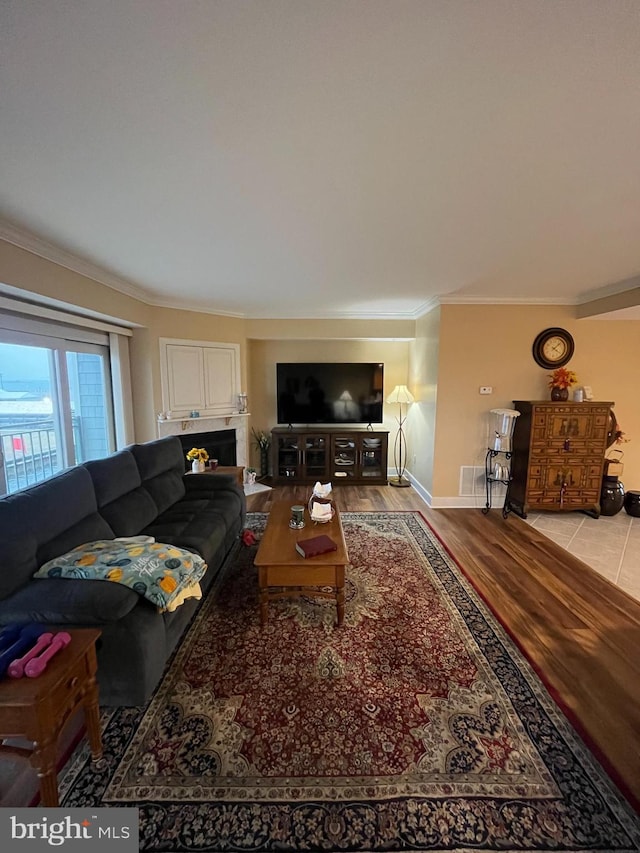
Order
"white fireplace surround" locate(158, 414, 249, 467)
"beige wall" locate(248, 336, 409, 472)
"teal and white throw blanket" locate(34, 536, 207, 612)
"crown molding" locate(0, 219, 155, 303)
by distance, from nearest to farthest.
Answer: "teal and white throw blanket" locate(34, 536, 207, 612) → "crown molding" locate(0, 219, 155, 303) → "white fireplace surround" locate(158, 414, 249, 467) → "beige wall" locate(248, 336, 409, 472)

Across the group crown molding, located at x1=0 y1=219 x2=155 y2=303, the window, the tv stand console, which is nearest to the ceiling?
crown molding, located at x1=0 y1=219 x2=155 y2=303

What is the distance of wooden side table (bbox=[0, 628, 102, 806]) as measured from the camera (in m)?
1.08

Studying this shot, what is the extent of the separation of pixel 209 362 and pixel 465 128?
393 cm

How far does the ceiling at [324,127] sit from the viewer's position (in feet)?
3.17

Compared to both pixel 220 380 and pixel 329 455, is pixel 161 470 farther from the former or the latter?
pixel 329 455

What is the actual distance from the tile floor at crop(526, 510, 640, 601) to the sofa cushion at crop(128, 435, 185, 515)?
3707 millimetres

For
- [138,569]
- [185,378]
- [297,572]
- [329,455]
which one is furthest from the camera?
[329,455]

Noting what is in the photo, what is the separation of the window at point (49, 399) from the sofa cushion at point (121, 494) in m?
0.73

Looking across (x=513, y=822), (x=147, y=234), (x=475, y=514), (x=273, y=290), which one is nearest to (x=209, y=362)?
(x=273, y=290)

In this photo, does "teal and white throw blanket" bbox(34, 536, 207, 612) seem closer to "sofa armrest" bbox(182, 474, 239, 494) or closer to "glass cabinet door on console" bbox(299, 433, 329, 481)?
"sofa armrest" bbox(182, 474, 239, 494)

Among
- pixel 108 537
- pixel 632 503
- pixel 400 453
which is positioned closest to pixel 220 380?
pixel 108 537

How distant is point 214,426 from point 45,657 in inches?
152

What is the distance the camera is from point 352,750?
1.44 m

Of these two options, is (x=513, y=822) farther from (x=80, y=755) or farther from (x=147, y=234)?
(x=147, y=234)
